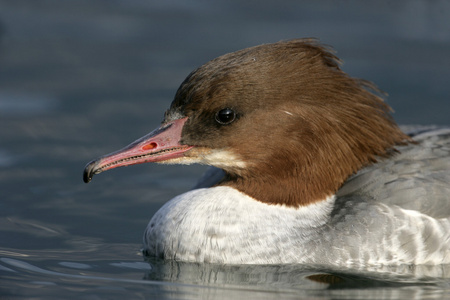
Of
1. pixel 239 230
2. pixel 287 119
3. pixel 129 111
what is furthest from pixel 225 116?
pixel 129 111

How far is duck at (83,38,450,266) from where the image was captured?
21.9 feet

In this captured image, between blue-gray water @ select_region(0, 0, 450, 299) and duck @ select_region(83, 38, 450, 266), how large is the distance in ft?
0.59

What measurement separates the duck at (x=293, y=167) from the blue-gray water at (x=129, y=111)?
0.59 ft

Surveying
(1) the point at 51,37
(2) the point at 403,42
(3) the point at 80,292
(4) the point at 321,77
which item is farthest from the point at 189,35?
(3) the point at 80,292

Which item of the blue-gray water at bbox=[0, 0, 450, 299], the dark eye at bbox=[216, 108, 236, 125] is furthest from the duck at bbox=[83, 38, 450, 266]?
the blue-gray water at bbox=[0, 0, 450, 299]

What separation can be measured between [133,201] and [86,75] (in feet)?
8.08

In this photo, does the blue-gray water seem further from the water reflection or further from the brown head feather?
the brown head feather

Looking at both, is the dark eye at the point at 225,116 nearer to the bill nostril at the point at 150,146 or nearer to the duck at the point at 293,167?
the duck at the point at 293,167

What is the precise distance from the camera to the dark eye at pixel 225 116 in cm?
665

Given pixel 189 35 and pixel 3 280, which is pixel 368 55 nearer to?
pixel 189 35

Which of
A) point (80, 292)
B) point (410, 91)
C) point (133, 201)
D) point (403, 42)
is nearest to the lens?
point (80, 292)

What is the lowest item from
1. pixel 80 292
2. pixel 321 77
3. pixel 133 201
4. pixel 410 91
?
pixel 80 292

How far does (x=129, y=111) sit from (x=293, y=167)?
343 centimetres

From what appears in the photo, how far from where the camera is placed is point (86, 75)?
10406 mm
